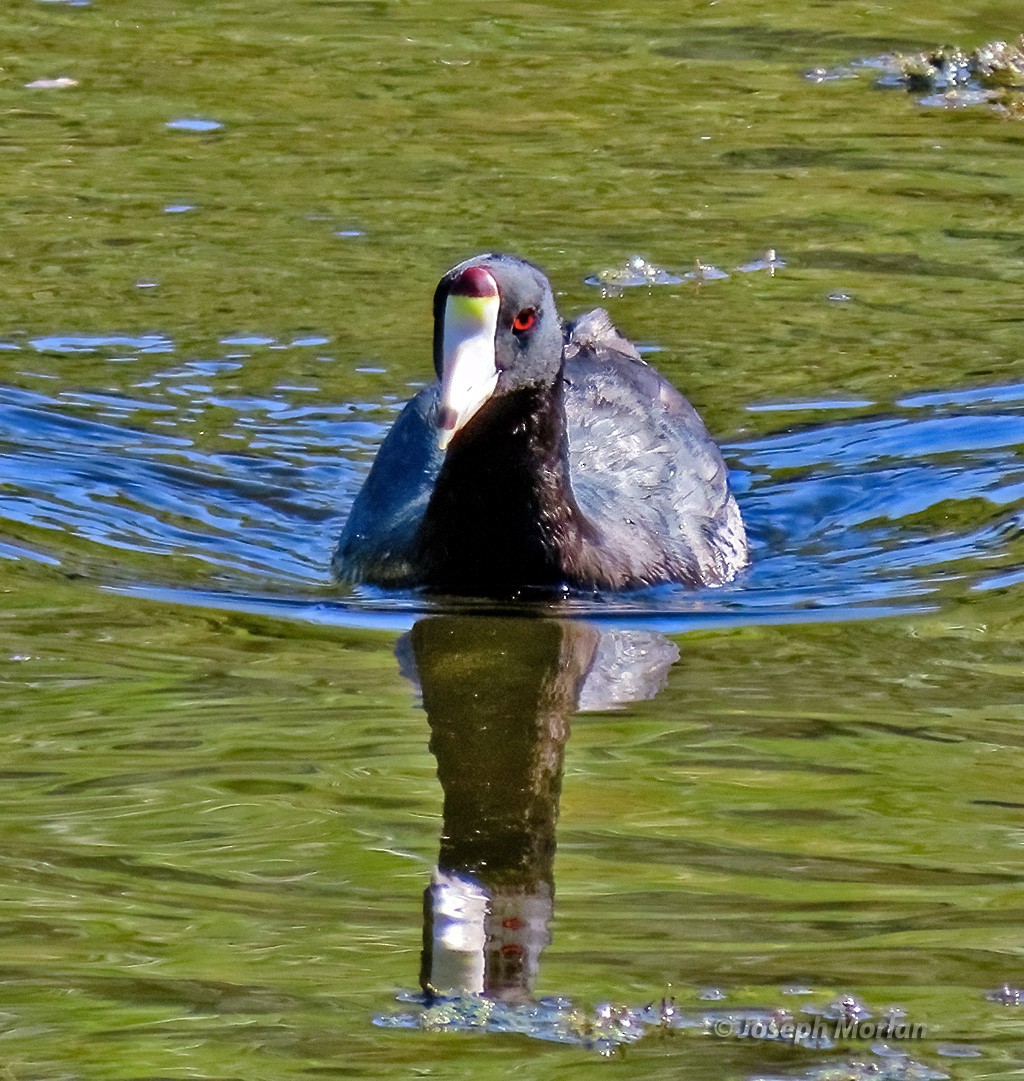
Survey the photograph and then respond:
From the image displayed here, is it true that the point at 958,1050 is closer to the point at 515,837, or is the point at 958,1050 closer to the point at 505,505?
the point at 515,837

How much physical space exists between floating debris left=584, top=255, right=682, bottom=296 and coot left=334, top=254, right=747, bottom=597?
6.52ft

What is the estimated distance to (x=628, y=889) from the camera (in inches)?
158

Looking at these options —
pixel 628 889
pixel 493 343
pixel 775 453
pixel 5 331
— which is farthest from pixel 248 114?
pixel 628 889

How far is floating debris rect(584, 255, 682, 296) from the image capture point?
29.7ft

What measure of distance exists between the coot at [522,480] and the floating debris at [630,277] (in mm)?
1986

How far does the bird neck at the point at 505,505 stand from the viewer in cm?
605

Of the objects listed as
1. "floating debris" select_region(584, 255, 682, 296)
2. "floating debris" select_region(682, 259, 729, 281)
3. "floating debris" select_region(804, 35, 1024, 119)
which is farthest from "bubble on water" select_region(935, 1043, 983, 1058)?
"floating debris" select_region(804, 35, 1024, 119)

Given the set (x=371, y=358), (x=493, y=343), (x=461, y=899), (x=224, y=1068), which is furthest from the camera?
(x=371, y=358)

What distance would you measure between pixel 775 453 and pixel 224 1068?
478 cm

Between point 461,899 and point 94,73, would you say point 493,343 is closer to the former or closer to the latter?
point 461,899

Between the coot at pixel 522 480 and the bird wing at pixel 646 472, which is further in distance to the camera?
the bird wing at pixel 646 472

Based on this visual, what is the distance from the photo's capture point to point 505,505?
6078 millimetres

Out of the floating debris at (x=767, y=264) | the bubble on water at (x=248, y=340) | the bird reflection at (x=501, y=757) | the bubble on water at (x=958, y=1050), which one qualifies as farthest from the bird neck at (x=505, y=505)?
the floating debris at (x=767, y=264)

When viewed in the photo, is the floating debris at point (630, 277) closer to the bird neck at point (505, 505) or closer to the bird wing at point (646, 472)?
the bird wing at point (646, 472)
